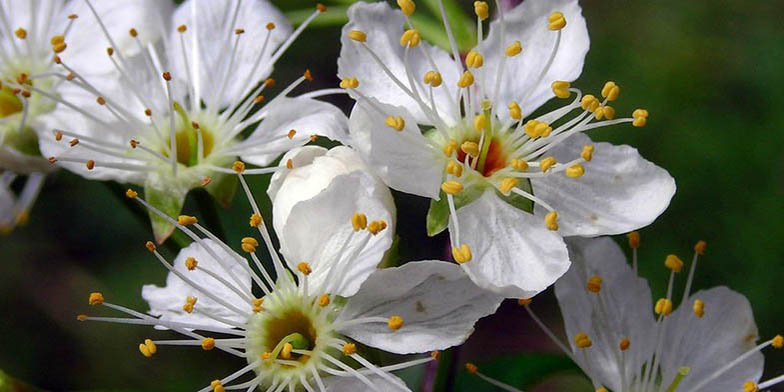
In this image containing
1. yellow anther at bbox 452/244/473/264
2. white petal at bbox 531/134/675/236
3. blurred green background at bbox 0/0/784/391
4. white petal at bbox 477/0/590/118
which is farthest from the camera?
blurred green background at bbox 0/0/784/391

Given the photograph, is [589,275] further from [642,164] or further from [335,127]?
[335,127]

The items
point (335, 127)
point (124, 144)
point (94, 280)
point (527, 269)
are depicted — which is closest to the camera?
point (527, 269)

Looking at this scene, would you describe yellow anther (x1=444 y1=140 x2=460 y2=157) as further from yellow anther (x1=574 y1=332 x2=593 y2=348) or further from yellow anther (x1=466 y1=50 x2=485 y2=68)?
yellow anther (x1=574 y1=332 x2=593 y2=348)

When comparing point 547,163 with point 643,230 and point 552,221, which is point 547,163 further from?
point 643,230

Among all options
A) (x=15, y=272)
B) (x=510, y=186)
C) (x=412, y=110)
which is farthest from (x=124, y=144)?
(x=15, y=272)

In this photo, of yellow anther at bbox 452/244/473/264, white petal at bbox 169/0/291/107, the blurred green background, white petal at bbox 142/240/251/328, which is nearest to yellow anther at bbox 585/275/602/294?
yellow anther at bbox 452/244/473/264

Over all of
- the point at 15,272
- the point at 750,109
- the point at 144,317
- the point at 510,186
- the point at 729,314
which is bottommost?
the point at 15,272

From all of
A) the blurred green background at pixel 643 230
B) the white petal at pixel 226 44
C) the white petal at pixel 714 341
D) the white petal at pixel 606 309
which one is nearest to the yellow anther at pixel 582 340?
the white petal at pixel 606 309
